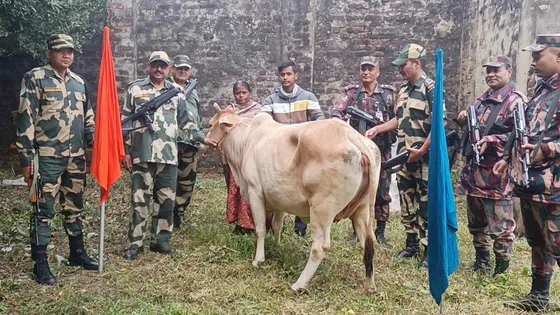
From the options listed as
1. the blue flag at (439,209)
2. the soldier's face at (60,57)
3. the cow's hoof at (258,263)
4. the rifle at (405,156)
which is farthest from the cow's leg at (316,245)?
the soldier's face at (60,57)

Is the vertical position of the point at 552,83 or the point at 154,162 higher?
the point at 552,83

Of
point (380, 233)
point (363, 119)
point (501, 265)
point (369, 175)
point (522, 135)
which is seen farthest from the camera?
point (380, 233)

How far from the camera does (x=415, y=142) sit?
4895mm

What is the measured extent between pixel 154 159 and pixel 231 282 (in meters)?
1.54

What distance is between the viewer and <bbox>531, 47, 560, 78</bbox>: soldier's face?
3600 mm

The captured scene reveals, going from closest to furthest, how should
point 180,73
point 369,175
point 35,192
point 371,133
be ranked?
point 369,175, point 35,192, point 371,133, point 180,73

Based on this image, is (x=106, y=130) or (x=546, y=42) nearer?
(x=546, y=42)

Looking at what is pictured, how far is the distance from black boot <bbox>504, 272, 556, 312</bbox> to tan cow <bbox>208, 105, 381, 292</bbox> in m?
1.15

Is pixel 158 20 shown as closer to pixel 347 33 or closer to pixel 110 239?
pixel 347 33

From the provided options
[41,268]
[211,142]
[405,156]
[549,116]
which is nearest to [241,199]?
[211,142]

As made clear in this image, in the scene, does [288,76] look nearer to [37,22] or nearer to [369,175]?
[369,175]

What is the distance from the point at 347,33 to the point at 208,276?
6535 millimetres

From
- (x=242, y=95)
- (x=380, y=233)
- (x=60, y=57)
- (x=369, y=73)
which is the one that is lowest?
(x=380, y=233)

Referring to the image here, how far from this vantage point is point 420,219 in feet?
16.4
